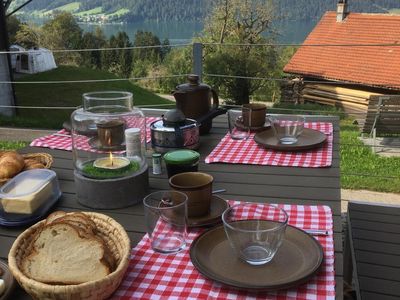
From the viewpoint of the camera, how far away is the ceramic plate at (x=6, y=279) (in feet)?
2.91

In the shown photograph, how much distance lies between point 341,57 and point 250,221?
49.7 ft

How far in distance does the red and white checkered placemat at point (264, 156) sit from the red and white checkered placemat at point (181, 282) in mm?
598

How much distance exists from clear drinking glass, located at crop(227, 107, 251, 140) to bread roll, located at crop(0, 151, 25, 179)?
0.92 metres

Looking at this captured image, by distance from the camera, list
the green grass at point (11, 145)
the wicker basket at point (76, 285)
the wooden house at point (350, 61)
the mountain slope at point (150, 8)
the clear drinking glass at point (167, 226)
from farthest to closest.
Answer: the mountain slope at point (150, 8), the wooden house at point (350, 61), the green grass at point (11, 145), the clear drinking glass at point (167, 226), the wicker basket at point (76, 285)

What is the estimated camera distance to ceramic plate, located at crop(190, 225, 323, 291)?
89 cm

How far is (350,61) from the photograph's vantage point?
48.8 feet

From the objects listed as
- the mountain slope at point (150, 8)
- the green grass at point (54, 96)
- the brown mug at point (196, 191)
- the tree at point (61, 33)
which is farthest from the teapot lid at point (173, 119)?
the mountain slope at point (150, 8)

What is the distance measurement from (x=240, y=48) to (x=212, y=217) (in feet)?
57.8

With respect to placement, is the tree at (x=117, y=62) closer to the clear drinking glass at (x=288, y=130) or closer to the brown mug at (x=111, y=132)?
the clear drinking glass at (x=288, y=130)

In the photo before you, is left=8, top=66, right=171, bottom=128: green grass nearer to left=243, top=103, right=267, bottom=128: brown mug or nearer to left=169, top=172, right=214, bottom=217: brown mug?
left=243, top=103, right=267, bottom=128: brown mug

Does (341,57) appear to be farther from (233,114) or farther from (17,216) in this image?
(17,216)

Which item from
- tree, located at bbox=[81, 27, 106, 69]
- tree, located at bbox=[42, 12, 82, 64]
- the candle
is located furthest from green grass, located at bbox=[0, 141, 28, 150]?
tree, located at bbox=[42, 12, 82, 64]

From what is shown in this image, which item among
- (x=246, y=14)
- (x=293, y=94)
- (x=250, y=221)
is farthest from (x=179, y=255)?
(x=246, y=14)

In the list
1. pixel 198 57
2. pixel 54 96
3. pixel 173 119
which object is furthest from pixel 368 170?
pixel 54 96
